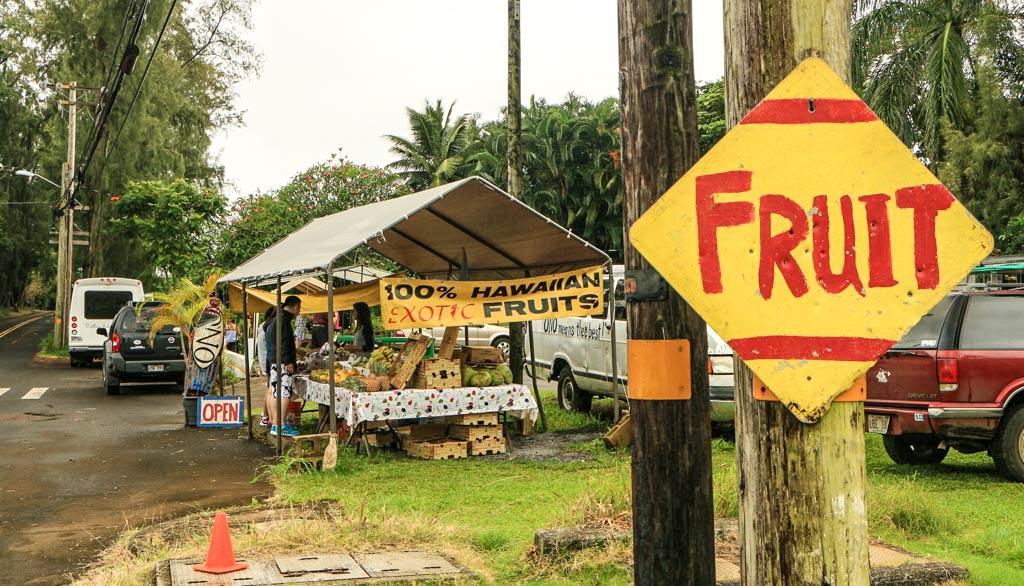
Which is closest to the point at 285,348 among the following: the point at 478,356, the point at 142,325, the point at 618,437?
the point at 478,356

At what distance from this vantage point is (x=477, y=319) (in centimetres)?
1198

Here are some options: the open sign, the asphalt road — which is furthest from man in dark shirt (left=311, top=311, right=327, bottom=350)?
the open sign

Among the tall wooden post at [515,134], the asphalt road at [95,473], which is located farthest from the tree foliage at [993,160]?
the asphalt road at [95,473]

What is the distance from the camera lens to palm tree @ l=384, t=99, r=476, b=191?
159ft

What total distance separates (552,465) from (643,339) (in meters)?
7.35

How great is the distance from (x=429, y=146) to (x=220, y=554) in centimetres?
4350

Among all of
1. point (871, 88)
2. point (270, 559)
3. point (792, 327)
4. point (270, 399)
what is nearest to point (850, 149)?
point (792, 327)

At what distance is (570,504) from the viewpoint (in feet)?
24.1

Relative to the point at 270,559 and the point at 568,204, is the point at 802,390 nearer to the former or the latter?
the point at 270,559

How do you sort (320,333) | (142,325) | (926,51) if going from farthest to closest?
(926,51)
(142,325)
(320,333)

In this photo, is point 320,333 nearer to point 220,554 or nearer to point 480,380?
point 480,380

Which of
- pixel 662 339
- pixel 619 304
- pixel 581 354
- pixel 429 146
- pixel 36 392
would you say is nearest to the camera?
pixel 662 339

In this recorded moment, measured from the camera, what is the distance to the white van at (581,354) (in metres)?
14.4

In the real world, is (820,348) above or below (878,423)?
above
